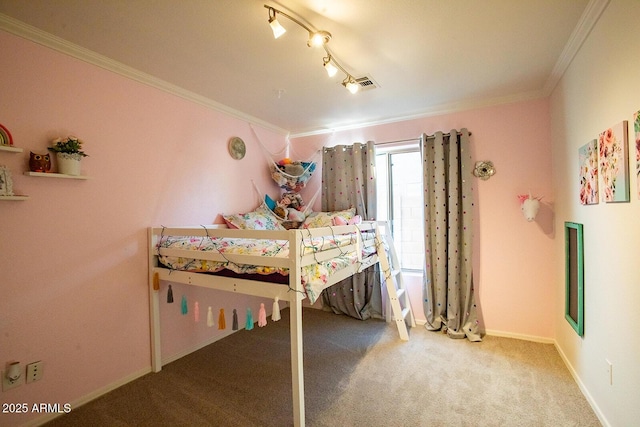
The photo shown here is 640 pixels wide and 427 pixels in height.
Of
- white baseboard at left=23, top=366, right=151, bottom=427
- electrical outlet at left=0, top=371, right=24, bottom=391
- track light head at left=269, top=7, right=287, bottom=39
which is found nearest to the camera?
track light head at left=269, top=7, right=287, bottom=39

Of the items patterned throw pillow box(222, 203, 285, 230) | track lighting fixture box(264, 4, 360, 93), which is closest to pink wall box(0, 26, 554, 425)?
patterned throw pillow box(222, 203, 285, 230)

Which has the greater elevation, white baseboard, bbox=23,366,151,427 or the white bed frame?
the white bed frame

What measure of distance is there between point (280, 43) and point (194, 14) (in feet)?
1.67

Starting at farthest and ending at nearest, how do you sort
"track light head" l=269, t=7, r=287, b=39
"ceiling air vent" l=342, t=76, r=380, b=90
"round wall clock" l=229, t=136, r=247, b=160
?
"round wall clock" l=229, t=136, r=247, b=160 < "ceiling air vent" l=342, t=76, r=380, b=90 < "track light head" l=269, t=7, r=287, b=39

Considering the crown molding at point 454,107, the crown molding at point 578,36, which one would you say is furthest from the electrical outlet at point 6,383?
the crown molding at point 578,36

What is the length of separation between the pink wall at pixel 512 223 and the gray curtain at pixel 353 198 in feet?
3.15

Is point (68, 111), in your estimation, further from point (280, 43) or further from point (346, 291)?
point (346, 291)

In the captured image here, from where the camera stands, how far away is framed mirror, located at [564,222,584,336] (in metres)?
1.97

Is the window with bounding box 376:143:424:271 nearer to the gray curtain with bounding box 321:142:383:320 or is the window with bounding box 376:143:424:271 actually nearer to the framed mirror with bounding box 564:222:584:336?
the gray curtain with bounding box 321:142:383:320

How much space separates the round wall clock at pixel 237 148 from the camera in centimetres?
307

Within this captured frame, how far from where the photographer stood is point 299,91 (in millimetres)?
2625

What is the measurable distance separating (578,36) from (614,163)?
89 cm

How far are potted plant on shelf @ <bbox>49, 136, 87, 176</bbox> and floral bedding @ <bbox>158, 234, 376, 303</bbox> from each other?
0.78 meters

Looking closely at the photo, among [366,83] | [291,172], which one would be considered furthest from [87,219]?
[366,83]
